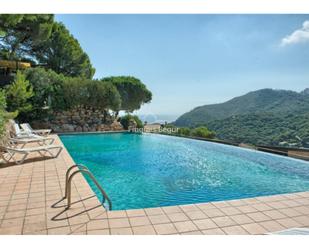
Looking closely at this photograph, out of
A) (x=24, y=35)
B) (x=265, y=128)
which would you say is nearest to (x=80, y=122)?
(x=24, y=35)

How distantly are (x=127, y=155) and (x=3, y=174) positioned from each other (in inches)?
178

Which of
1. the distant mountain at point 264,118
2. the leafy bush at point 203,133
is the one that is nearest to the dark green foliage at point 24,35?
the leafy bush at point 203,133

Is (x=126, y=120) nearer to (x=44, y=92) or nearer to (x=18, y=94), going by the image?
(x=44, y=92)

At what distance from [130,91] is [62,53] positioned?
22.2 feet

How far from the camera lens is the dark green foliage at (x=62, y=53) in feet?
66.8

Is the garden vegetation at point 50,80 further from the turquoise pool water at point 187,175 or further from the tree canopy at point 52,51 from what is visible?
the turquoise pool water at point 187,175

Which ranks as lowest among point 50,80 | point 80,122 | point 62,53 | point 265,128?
point 265,128

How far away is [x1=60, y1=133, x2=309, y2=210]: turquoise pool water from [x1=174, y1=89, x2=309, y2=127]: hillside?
11450mm

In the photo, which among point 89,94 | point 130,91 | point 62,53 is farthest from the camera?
point 130,91

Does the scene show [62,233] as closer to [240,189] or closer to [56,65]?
[240,189]

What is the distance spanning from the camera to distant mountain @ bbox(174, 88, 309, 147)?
42.5ft

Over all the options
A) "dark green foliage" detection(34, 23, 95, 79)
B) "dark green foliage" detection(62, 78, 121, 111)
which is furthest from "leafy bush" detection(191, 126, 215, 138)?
"dark green foliage" detection(34, 23, 95, 79)

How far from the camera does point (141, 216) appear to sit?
3107 millimetres
